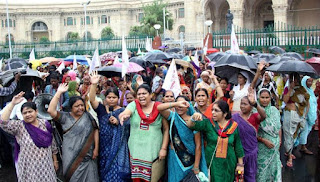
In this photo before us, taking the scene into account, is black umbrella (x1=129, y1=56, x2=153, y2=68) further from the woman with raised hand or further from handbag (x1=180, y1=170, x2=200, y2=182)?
handbag (x1=180, y1=170, x2=200, y2=182)

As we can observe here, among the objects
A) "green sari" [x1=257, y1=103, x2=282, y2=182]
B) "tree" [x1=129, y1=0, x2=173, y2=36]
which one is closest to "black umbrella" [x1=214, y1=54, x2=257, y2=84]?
"green sari" [x1=257, y1=103, x2=282, y2=182]

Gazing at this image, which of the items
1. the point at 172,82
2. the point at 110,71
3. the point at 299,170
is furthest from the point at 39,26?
the point at 172,82

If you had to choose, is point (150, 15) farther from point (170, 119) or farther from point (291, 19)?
point (170, 119)

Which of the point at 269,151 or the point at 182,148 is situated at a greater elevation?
the point at 182,148

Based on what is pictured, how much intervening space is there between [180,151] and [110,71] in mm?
3162

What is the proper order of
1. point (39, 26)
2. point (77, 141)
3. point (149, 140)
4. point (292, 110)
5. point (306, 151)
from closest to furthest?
1. point (149, 140)
2. point (77, 141)
3. point (292, 110)
4. point (306, 151)
5. point (39, 26)

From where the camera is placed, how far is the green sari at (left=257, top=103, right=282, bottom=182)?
4.83 metres

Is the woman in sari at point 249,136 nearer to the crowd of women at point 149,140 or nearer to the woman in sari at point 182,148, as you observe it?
the crowd of women at point 149,140

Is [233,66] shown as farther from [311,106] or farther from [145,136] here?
[311,106]

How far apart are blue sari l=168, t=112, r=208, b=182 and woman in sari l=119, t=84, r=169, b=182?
87 millimetres

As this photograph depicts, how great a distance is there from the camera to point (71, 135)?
4473 mm

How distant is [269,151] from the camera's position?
191 inches

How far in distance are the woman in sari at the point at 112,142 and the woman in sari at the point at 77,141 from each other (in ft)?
0.53

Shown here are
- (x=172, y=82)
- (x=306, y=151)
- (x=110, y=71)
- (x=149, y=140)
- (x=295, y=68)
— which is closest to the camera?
(x=149, y=140)
